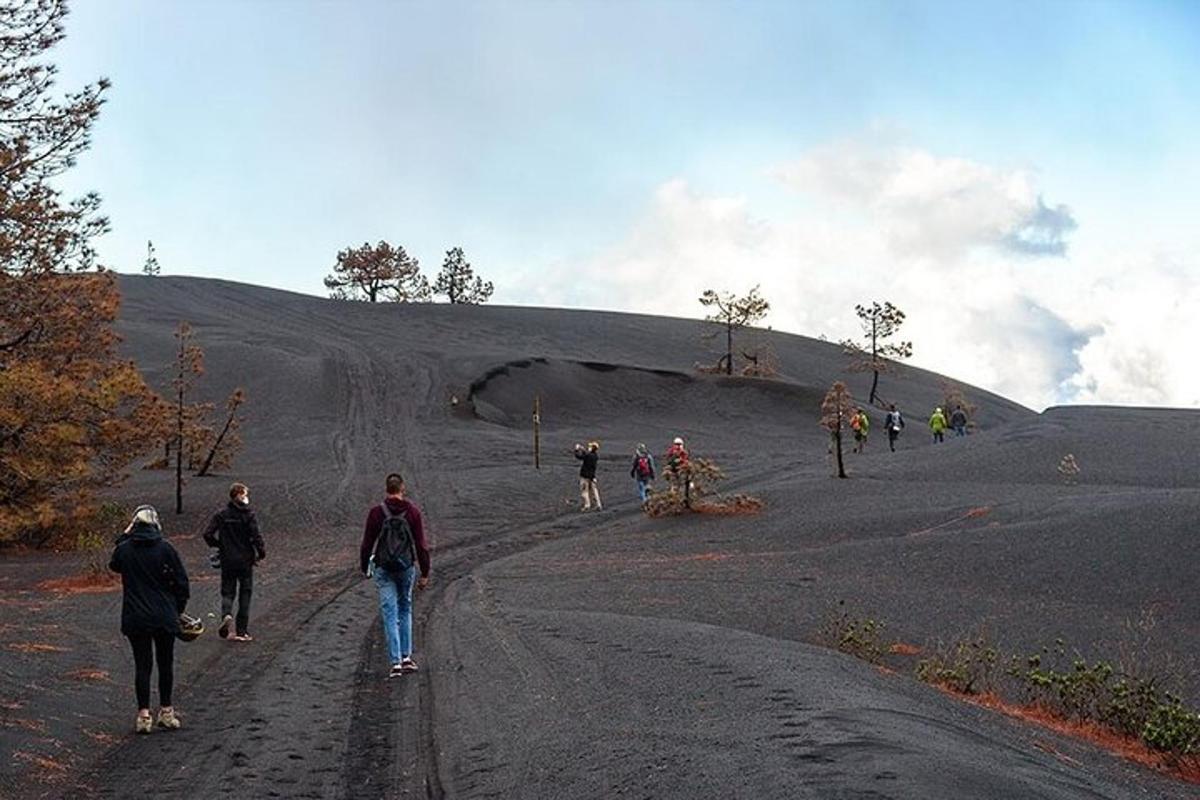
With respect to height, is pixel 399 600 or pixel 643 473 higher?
pixel 643 473

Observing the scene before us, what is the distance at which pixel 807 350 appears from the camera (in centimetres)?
9306

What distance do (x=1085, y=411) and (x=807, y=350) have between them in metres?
43.4

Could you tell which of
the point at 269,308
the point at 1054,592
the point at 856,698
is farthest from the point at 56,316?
the point at 269,308

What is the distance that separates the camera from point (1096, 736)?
1157cm

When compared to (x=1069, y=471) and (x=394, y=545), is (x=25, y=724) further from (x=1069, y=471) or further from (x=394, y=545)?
(x=1069, y=471)

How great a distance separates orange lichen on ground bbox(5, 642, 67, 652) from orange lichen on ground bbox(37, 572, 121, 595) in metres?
6.89

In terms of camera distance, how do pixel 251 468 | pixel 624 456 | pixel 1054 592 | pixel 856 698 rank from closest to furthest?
pixel 856 698 < pixel 1054 592 < pixel 251 468 < pixel 624 456

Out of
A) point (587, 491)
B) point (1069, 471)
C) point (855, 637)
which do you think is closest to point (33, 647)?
point (855, 637)

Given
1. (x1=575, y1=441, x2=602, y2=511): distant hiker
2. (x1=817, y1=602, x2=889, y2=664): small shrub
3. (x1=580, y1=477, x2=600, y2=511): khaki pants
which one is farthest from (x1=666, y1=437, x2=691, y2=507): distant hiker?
(x1=817, y1=602, x2=889, y2=664): small shrub

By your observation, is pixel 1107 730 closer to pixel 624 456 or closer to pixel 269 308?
pixel 624 456

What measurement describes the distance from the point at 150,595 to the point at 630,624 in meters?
5.96

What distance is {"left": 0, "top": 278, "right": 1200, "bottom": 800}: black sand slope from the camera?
8.38 metres

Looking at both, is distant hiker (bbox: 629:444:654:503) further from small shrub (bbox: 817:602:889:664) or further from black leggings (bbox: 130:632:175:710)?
black leggings (bbox: 130:632:175:710)

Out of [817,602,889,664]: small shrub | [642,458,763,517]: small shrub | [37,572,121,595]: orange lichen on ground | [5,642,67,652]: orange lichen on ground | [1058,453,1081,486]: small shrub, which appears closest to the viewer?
[5,642,67,652]: orange lichen on ground
